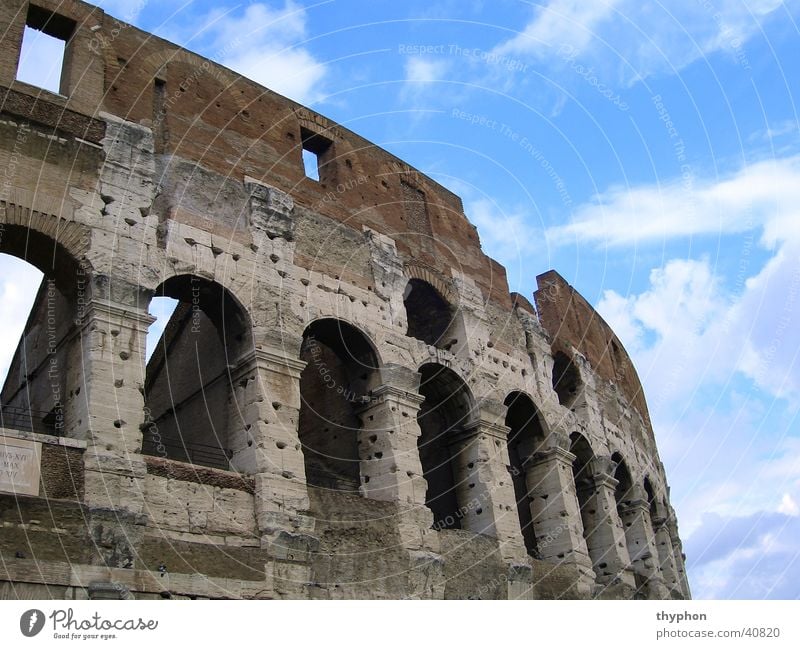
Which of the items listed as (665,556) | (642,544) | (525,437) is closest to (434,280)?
(525,437)

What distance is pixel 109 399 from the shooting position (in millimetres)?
10688

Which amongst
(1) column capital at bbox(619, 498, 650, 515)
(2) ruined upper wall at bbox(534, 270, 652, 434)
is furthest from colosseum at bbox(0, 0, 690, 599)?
(1) column capital at bbox(619, 498, 650, 515)

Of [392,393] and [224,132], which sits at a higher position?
[224,132]

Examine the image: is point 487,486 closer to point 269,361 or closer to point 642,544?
point 269,361

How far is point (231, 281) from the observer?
1277 centimetres

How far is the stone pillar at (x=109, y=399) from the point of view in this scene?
10.2m

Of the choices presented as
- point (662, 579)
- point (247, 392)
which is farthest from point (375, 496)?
point (662, 579)

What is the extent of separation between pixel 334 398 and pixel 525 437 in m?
4.06

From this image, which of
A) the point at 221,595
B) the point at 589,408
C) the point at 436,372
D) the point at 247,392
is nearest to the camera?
the point at 221,595

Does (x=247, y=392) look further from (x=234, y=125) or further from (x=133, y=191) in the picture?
(x=234, y=125)

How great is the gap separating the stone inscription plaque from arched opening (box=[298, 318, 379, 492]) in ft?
16.5

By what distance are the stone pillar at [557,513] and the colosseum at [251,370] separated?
0.04 meters

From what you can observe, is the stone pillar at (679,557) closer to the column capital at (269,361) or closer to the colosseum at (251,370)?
the colosseum at (251,370)

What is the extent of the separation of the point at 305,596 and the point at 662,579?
41.8 ft
